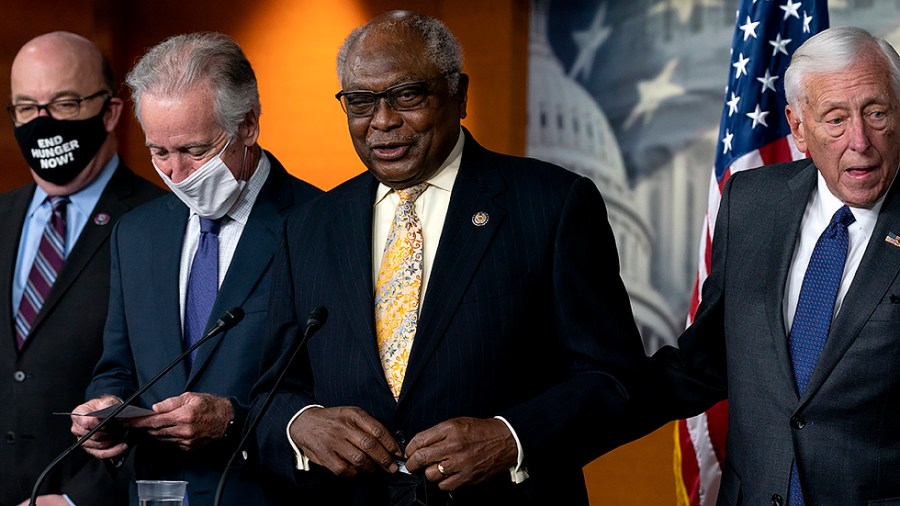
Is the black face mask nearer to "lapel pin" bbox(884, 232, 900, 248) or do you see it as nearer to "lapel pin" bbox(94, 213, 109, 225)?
"lapel pin" bbox(94, 213, 109, 225)

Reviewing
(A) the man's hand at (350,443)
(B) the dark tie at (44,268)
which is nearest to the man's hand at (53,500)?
(B) the dark tie at (44,268)

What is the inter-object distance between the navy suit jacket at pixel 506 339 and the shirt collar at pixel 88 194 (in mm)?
1339

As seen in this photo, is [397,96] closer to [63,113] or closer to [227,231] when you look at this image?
[227,231]

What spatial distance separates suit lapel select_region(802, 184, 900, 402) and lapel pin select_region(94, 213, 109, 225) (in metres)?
2.19

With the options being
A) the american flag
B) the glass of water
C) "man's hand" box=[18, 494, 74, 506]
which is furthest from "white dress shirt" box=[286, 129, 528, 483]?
the american flag

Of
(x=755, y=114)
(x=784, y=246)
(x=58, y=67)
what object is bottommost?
(x=784, y=246)

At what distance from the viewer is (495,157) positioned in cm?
279

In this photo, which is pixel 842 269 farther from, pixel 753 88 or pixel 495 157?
pixel 753 88

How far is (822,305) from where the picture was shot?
2486 millimetres

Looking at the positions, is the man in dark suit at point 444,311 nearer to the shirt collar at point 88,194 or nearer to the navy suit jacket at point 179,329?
the navy suit jacket at point 179,329

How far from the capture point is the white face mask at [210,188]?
3.11m

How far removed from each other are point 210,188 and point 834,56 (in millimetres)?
1543

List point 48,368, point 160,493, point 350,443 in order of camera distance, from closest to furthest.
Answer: point 160,493 < point 350,443 < point 48,368

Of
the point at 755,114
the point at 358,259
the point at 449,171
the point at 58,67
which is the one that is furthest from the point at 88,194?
the point at 755,114
